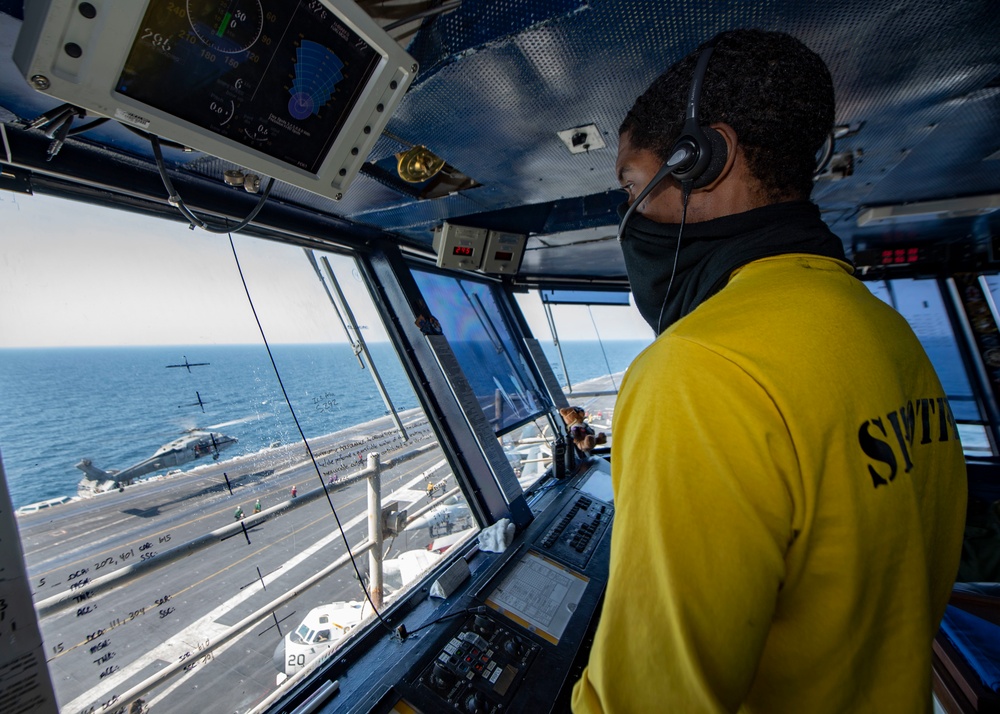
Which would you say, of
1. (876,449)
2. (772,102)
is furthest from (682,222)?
(876,449)

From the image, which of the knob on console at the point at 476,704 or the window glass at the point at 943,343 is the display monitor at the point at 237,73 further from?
the window glass at the point at 943,343

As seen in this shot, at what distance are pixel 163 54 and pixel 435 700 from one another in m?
1.74

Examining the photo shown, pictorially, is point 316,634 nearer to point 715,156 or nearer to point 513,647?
point 513,647

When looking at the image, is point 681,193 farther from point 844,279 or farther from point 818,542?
point 818,542

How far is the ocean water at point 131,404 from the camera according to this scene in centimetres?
118

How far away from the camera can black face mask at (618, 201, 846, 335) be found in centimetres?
58

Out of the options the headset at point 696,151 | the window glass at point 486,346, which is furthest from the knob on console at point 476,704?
the window glass at point 486,346

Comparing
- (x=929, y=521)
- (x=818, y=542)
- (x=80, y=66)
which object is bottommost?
(x=929, y=521)

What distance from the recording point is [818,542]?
461mm

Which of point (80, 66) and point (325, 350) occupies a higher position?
point (80, 66)

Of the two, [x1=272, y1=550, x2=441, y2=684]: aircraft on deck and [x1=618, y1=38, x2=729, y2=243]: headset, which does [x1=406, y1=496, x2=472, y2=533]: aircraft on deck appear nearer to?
[x1=272, y1=550, x2=441, y2=684]: aircraft on deck

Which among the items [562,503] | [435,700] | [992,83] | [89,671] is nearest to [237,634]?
[89,671]

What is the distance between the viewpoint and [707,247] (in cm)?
64

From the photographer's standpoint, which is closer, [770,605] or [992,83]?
[770,605]
